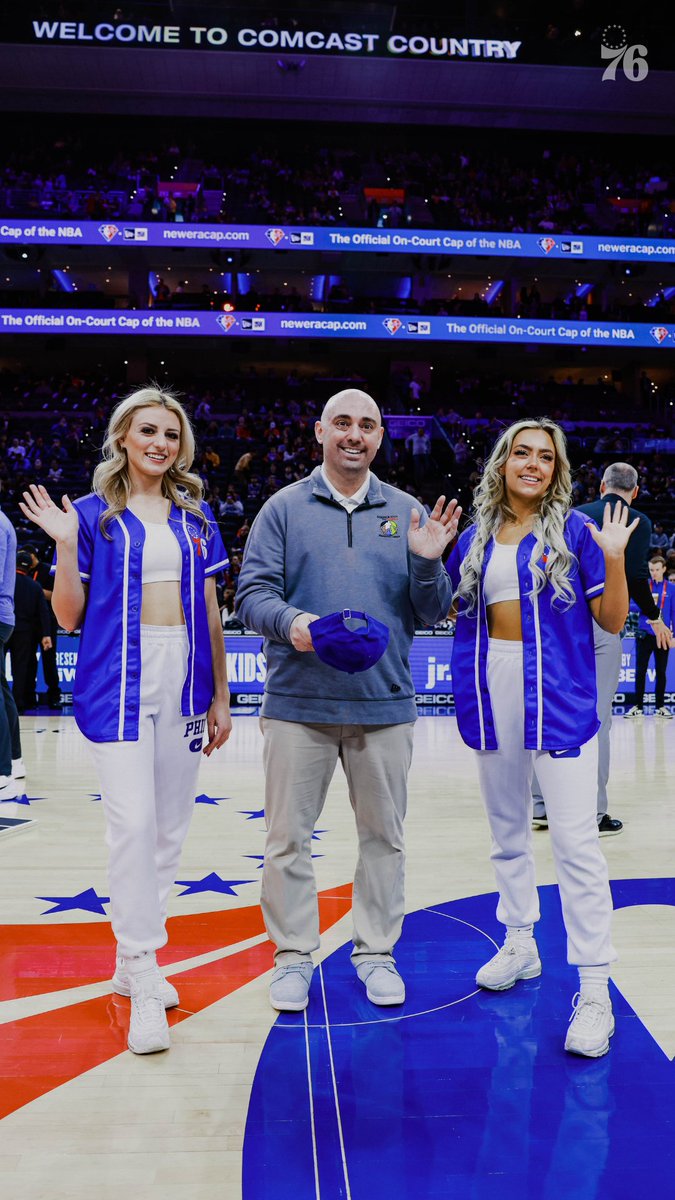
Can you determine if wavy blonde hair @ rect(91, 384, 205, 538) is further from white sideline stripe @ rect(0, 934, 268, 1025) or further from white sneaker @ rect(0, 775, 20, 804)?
white sneaker @ rect(0, 775, 20, 804)

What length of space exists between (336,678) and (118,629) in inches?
→ 26.6

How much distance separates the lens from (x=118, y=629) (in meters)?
2.72

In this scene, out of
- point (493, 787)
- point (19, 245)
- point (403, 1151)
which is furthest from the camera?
point (19, 245)

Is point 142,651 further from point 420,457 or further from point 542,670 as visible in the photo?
point 420,457

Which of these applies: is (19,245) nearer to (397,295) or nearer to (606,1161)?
(397,295)

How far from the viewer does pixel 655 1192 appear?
2.03m

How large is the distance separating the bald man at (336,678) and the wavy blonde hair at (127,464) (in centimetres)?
28

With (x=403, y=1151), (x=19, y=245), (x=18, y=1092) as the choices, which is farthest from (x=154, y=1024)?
(x=19, y=245)

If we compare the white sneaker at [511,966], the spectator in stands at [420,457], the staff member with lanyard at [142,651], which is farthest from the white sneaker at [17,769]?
the spectator in stands at [420,457]

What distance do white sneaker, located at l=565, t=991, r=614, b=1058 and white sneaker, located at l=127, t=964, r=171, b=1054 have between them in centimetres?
114

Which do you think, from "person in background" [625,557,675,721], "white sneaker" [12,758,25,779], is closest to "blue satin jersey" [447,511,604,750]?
"white sneaker" [12,758,25,779]

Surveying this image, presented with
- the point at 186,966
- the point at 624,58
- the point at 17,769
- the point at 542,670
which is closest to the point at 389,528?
the point at 542,670

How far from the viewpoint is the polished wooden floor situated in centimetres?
218

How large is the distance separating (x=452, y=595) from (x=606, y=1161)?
153 centimetres
